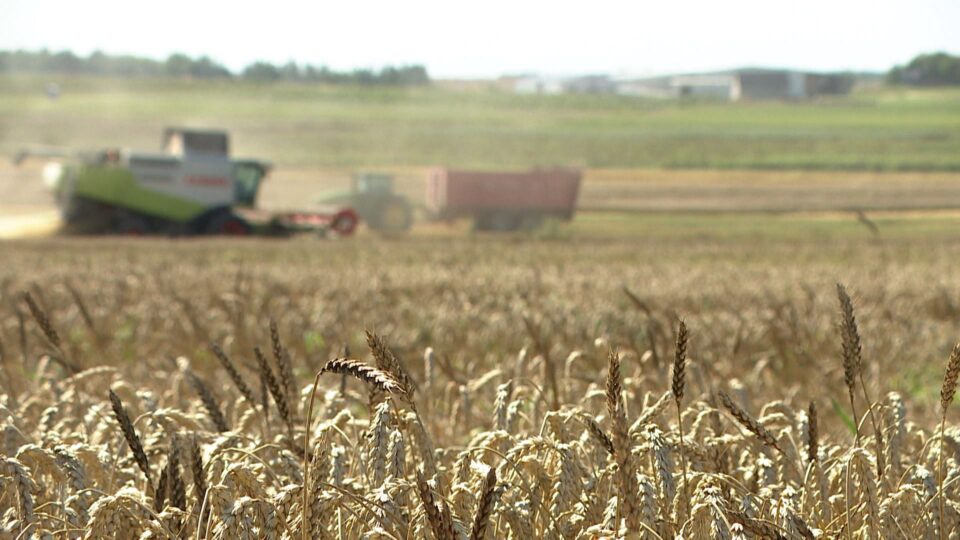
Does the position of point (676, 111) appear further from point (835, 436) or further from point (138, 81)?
point (835, 436)

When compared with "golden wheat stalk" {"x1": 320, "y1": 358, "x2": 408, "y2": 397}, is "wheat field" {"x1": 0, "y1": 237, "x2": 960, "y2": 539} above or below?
Answer: below

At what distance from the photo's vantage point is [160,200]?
103 ft

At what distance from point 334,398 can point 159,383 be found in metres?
3.37

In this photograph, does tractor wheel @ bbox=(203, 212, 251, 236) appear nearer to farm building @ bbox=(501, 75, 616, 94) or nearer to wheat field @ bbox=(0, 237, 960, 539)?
wheat field @ bbox=(0, 237, 960, 539)

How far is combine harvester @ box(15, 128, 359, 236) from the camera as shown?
31141 millimetres

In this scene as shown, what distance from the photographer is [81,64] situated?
336 ft

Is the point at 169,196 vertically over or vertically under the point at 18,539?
under

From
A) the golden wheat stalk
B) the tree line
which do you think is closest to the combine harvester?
the golden wheat stalk

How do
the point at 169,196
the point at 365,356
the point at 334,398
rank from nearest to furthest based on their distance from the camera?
1. the point at 334,398
2. the point at 365,356
3. the point at 169,196

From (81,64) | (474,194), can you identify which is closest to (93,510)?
(474,194)

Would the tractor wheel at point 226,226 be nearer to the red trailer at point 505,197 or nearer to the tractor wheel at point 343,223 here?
the tractor wheel at point 343,223

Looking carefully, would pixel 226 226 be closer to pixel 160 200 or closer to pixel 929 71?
pixel 160 200

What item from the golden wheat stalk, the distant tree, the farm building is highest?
the golden wheat stalk

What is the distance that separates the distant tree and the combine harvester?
227 feet
